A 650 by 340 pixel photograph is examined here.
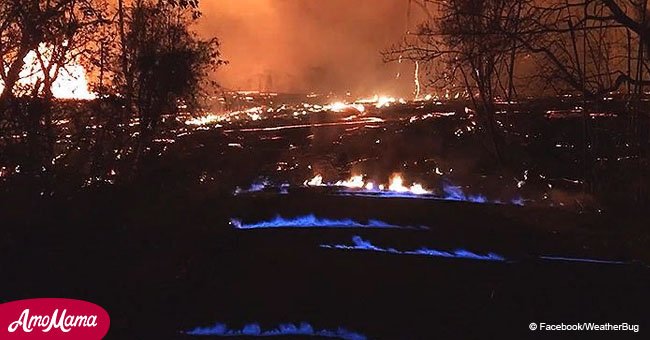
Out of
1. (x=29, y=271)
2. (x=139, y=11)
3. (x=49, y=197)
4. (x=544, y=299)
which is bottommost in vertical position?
(x=544, y=299)

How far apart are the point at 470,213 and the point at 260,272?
5.28 metres

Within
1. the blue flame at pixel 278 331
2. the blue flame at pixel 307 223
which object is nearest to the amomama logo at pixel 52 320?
the blue flame at pixel 278 331

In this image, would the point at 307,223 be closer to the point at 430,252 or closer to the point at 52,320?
the point at 430,252

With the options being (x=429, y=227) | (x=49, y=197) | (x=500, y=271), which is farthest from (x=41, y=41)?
(x=500, y=271)

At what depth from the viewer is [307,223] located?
10727 mm

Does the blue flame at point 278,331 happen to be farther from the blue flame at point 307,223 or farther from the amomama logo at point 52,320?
the blue flame at point 307,223

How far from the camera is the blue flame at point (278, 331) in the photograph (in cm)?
639

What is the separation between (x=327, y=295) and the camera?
7422 millimetres

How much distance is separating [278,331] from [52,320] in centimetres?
271

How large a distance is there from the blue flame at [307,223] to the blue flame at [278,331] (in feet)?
12.6

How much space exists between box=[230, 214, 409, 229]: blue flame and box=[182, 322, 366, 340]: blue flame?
3.86 metres

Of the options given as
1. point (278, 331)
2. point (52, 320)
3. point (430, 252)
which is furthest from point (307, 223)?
point (52, 320)

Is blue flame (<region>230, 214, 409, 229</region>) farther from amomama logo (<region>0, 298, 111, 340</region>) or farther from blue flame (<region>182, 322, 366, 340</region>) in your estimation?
amomama logo (<region>0, 298, 111, 340</region>)

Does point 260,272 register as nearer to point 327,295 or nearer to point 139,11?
point 327,295
